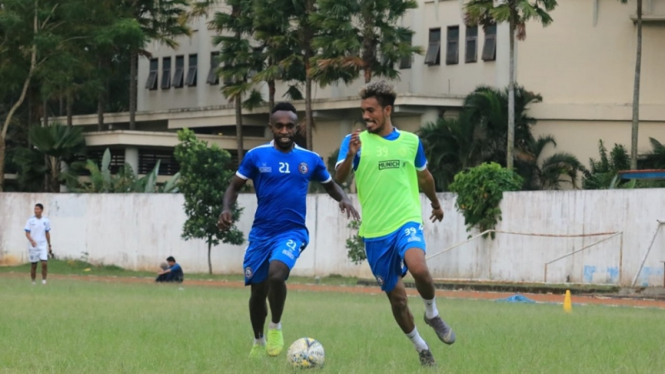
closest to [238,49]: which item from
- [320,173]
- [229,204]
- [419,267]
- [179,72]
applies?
[179,72]

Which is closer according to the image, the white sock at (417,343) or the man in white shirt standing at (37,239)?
the white sock at (417,343)

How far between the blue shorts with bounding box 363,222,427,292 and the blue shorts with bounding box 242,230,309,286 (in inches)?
40.9

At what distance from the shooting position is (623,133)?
164ft

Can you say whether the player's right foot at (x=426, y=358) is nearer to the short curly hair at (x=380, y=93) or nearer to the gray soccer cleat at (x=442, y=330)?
the gray soccer cleat at (x=442, y=330)

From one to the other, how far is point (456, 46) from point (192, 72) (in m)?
17.3

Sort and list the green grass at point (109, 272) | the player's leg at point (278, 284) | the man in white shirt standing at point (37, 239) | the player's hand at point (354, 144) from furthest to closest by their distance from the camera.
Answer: the green grass at point (109, 272) < the man in white shirt standing at point (37, 239) < the player's leg at point (278, 284) < the player's hand at point (354, 144)

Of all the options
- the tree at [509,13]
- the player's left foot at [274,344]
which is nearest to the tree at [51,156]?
the tree at [509,13]

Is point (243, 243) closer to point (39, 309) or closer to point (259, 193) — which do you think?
point (39, 309)

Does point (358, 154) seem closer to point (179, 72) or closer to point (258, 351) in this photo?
point (258, 351)

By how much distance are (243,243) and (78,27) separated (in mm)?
12605

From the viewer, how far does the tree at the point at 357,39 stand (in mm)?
45562

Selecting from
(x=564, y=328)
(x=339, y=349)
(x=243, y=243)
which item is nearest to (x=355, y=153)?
(x=339, y=349)

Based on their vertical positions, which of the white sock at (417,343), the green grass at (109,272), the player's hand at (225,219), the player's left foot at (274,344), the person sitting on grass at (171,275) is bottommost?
the green grass at (109,272)

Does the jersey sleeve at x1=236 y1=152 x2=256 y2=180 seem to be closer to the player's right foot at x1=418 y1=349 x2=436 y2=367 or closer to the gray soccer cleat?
the gray soccer cleat
